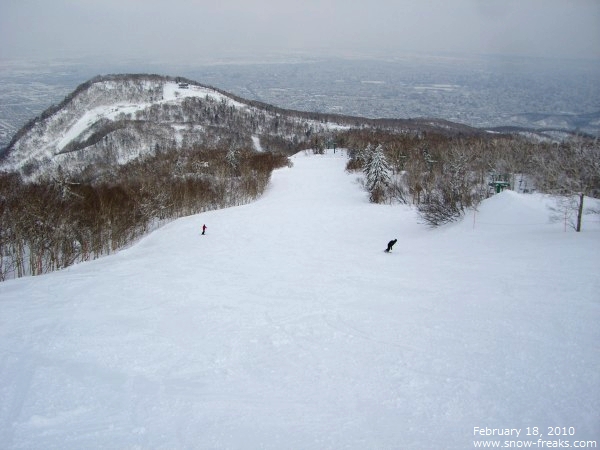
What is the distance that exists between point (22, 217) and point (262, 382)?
26612 mm

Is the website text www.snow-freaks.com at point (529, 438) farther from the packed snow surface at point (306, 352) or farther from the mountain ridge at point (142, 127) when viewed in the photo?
the mountain ridge at point (142, 127)

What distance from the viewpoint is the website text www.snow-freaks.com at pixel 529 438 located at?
207 inches

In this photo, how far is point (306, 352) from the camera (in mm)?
8531

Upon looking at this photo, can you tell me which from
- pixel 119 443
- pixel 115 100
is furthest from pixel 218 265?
pixel 115 100

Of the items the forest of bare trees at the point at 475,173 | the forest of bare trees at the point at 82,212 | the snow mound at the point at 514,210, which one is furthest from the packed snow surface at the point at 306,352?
the forest of bare trees at the point at 82,212

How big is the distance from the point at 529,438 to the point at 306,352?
4598mm

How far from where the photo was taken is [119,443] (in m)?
5.67

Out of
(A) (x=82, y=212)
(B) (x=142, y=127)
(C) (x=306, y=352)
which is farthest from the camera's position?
(B) (x=142, y=127)

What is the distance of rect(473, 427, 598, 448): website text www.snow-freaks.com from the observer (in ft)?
17.2

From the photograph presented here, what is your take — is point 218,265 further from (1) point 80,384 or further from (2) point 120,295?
(1) point 80,384

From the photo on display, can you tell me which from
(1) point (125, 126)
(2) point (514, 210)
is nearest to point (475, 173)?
(2) point (514, 210)

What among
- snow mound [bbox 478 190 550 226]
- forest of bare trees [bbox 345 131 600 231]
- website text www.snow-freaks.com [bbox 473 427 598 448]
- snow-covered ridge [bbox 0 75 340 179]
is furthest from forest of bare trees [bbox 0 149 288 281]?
snow-covered ridge [bbox 0 75 340 179]

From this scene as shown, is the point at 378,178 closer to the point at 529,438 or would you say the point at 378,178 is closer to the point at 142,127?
the point at 529,438

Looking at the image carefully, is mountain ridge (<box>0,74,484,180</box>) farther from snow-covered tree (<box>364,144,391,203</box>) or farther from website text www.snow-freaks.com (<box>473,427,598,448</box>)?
website text www.snow-freaks.com (<box>473,427,598,448</box>)
